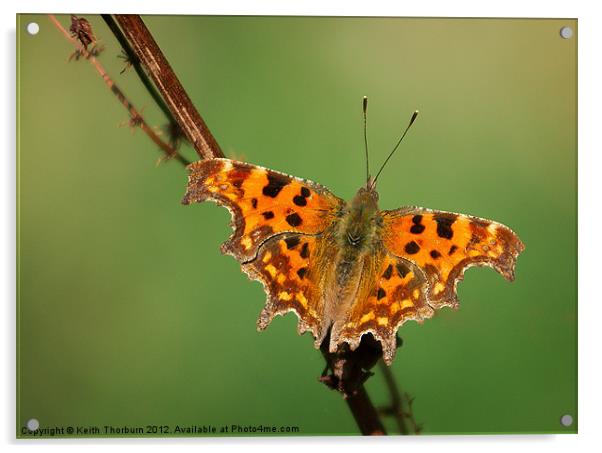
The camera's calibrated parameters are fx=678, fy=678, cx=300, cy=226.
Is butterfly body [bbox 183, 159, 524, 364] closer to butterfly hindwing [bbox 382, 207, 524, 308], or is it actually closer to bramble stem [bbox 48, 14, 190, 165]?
butterfly hindwing [bbox 382, 207, 524, 308]

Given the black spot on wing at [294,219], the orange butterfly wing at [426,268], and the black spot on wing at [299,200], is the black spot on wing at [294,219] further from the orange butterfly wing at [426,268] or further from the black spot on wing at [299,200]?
the orange butterfly wing at [426,268]

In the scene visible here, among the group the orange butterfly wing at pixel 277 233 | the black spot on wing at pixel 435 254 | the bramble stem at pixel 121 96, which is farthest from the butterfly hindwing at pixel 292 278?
the bramble stem at pixel 121 96

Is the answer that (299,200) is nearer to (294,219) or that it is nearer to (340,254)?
(294,219)

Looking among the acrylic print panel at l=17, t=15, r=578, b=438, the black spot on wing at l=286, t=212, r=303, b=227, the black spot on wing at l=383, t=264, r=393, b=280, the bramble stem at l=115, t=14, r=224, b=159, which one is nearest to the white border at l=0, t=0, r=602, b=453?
the acrylic print panel at l=17, t=15, r=578, b=438

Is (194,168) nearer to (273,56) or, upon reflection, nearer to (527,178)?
(273,56)
